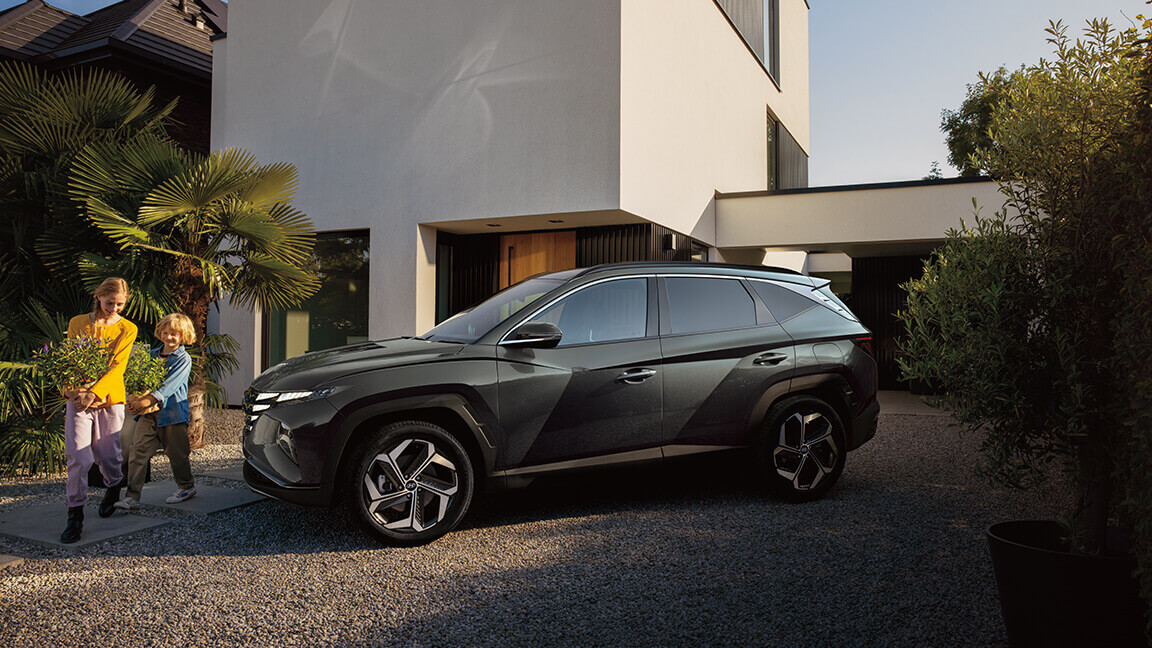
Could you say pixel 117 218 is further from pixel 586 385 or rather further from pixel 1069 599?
pixel 1069 599

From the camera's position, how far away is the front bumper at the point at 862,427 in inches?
241

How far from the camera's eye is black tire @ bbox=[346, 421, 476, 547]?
4625 mm

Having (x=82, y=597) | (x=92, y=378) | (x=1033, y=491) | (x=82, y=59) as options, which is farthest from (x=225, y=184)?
(x=82, y=59)

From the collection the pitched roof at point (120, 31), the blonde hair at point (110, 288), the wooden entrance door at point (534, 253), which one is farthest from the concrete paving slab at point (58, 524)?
the pitched roof at point (120, 31)

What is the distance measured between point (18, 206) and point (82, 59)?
9738 millimetres

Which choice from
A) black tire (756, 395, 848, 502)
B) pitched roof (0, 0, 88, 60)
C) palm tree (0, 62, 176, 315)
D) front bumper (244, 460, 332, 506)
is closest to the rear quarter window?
black tire (756, 395, 848, 502)

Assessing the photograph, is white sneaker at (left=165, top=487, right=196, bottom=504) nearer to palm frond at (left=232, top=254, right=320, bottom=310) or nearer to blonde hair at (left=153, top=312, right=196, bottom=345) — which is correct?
blonde hair at (left=153, top=312, right=196, bottom=345)

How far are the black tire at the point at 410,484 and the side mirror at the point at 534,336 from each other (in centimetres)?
77

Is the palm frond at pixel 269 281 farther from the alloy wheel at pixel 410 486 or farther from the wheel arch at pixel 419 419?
the alloy wheel at pixel 410 486

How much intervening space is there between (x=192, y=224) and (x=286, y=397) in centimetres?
426

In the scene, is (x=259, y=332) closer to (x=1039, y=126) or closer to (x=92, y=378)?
(x=92, y=378)

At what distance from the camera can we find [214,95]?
1530 cm

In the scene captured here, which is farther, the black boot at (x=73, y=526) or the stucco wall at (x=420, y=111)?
the stucco wall at (x=420, y=111)

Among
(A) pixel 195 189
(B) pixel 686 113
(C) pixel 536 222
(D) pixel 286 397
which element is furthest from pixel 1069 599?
(B) pixel 686 113
